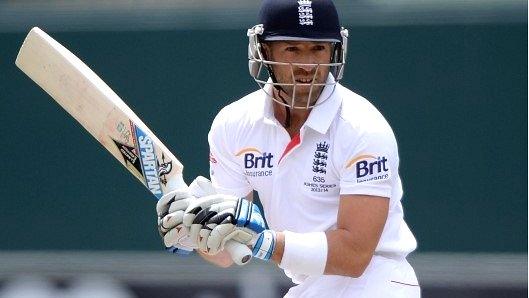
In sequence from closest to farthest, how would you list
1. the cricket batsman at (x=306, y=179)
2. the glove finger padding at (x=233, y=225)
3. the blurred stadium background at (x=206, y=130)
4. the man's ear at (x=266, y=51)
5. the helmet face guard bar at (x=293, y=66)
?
the glove finger padding at (x=233, y=225) → the cricket batsman at (x=306, y=179) → the helmet face guard bar at (x=293, y=66) → the man's ear at (x=266, y=51) → the blurred stadium background at (x=206, y=130)

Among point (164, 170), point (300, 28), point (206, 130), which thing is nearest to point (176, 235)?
point (164, 170)

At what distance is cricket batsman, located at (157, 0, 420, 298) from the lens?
314 cm

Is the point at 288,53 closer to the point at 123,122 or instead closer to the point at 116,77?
the point at 123,122

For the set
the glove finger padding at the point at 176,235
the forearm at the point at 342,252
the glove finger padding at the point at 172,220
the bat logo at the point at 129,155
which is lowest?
the forearm at the point at 342,252

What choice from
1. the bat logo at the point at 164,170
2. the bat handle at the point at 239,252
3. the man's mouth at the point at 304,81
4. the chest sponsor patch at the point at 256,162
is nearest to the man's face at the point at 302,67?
the man's mouth at the point at 304,81

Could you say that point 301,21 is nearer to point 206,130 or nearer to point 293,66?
point 293,66

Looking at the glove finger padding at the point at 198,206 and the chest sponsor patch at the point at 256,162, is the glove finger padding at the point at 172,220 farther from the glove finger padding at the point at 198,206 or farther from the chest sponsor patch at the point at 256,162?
the chest sponsor patch at the point at 256,162

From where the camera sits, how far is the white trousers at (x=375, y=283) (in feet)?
10.9

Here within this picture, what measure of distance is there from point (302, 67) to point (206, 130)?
211 cm

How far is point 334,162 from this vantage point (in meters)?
3.28

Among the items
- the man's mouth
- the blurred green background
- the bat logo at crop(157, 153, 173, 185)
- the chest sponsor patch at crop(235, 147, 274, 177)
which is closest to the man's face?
the man's mouth

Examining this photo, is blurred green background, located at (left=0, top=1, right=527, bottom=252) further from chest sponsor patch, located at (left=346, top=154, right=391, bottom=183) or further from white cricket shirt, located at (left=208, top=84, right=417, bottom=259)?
chest sponsor patch, located at (left=346, top=154, right=391, bottom=183)

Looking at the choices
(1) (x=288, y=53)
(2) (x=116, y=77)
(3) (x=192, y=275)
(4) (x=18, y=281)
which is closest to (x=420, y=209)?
(3) (x=192, y=275)

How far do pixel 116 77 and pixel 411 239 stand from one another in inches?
92.5
